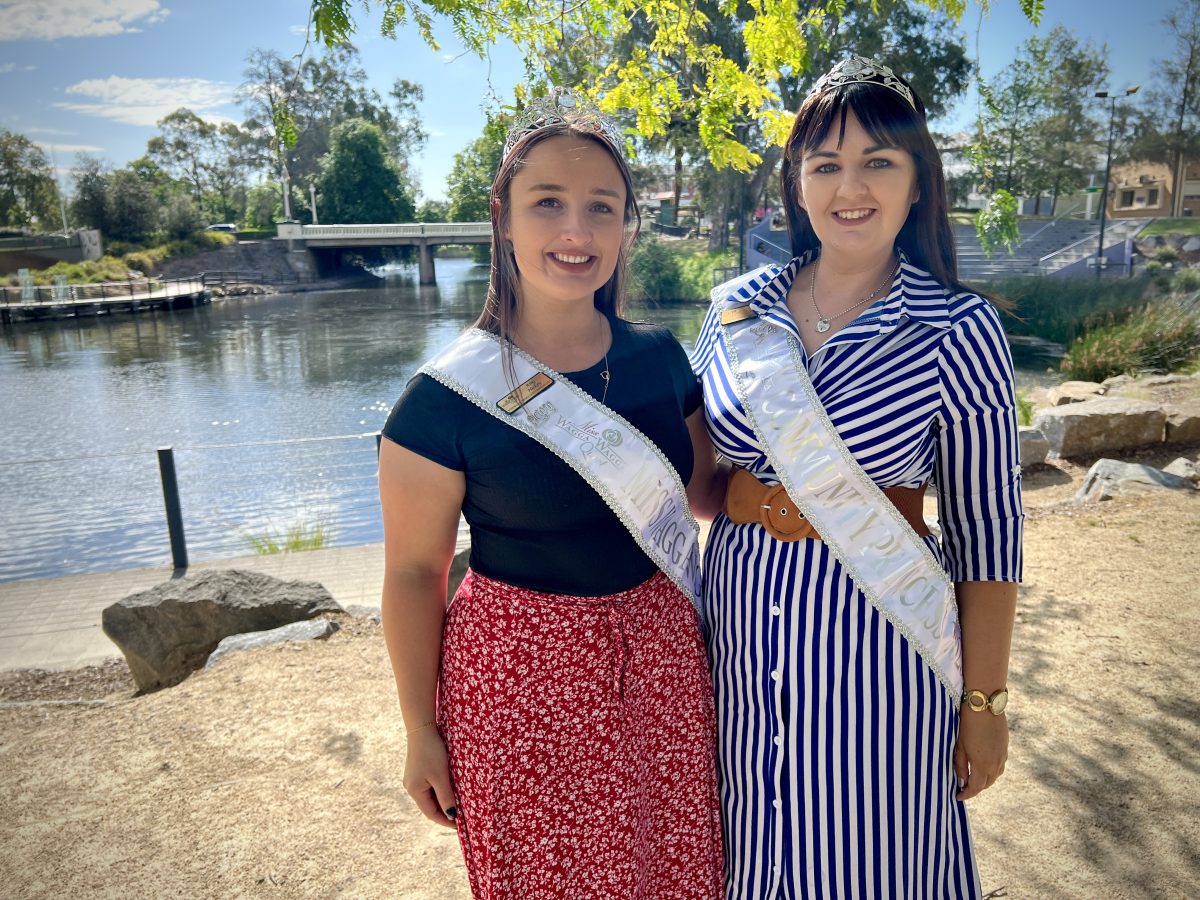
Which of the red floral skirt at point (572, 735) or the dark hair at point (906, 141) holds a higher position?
the dark hair at point (906, 141)

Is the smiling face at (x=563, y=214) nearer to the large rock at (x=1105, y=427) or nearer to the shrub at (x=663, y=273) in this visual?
the large rock at (x=1105, y=427)

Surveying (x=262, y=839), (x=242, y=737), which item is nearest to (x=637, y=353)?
(x=262, y=839)

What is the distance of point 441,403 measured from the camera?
1.52m

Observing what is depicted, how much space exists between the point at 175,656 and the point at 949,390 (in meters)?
4.06

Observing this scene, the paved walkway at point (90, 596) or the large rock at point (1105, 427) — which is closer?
the paved walkway at point (90, 596)

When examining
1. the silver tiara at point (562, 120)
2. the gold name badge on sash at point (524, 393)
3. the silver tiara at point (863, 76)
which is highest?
the silver tiara at point (863, 76)

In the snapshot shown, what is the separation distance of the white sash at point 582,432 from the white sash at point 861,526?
23 cm

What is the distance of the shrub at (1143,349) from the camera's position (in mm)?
10375

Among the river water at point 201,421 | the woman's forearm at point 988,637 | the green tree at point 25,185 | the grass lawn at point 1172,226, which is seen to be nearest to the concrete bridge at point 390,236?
the river water at point 201,421

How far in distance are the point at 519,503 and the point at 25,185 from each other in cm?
5448

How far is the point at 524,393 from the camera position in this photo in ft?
5.18

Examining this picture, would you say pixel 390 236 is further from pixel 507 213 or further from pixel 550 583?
pixel 550 583

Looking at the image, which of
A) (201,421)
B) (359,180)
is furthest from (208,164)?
(201,421)

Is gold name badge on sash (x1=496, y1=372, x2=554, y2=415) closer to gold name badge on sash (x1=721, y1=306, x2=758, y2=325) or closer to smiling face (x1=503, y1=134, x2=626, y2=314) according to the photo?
smiling face (x1=503, y1=134, x2=626, y2=314)
